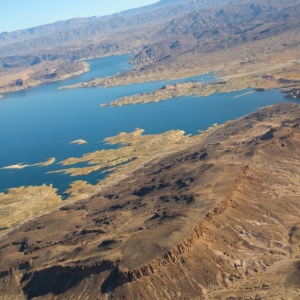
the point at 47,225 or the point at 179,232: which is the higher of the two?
the point at 179,232

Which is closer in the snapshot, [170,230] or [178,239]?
[178,239]

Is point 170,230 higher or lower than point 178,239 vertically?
higher

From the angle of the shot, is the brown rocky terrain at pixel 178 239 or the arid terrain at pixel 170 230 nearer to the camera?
the brown rocky terrain at pixel 178 239

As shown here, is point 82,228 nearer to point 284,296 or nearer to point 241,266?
point 241,266

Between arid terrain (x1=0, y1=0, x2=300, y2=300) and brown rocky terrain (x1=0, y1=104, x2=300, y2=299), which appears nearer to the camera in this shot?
brown rocky terrain (x1=0, y1=104, x2=300, y2=299)

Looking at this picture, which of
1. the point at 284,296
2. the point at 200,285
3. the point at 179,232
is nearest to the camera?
the point at 284,296

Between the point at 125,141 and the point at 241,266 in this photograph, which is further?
the point at 125,141

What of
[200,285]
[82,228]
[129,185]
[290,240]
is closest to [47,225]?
[82,228]

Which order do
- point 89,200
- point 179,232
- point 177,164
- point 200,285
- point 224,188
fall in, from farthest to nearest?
point 177,164 → point 89,200 → point 224,188 → point 179,232 → point 200,285
